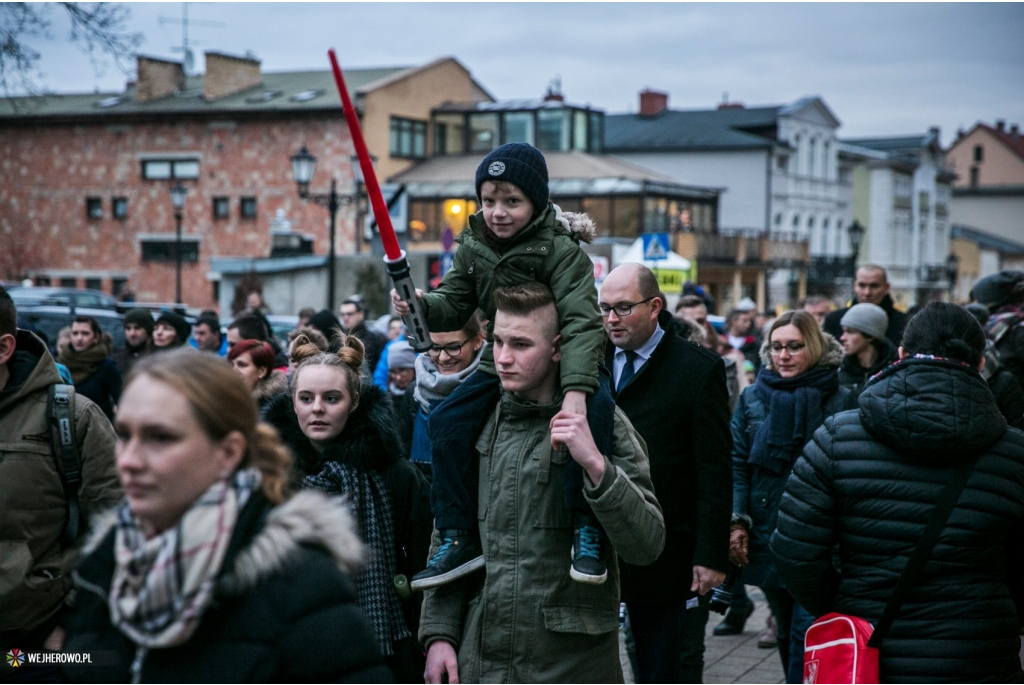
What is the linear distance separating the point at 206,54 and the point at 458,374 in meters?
46.3

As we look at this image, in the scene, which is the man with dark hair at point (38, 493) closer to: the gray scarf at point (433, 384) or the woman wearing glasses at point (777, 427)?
the gray scarf at point (433, 384)

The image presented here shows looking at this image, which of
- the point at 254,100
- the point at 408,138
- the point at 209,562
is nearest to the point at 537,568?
the point at 209,562

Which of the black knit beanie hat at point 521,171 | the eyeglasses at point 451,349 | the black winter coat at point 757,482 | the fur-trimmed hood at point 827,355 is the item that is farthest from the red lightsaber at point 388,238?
the fur-trimmed hood at point 827,355

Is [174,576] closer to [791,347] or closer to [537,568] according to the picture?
[537,568]

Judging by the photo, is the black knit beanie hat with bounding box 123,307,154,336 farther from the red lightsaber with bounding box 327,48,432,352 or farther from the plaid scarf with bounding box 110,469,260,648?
the plaid scarf with bounding box 110,469,260,648

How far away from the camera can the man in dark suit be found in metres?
5.27

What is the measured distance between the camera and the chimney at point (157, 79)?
165 feet

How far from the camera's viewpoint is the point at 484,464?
3826 mm

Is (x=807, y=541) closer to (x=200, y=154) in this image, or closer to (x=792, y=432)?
(x=792, y=432)

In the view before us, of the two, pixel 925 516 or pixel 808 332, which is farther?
pixel 808 332

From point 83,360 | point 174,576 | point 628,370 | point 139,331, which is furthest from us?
point 139,331

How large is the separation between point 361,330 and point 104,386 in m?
3.01

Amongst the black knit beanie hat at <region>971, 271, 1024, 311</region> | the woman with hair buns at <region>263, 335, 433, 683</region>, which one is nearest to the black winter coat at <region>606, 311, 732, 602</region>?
the woman with hair buns at <region>263, 335, 433, 683</region>

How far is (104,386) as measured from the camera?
31.5 ft
